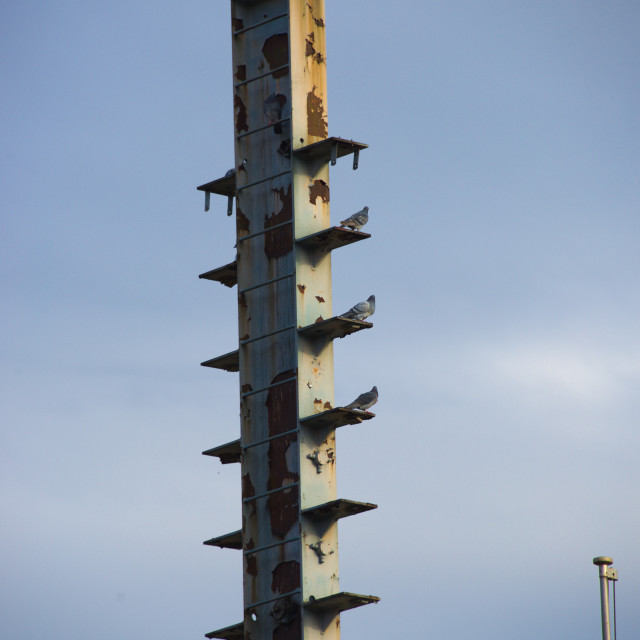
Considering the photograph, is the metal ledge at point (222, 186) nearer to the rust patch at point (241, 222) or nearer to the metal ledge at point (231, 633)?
the rust patch at point (241, 222)

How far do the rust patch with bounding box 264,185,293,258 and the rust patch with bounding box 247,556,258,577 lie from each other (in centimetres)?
474

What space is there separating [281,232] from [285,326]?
157cm

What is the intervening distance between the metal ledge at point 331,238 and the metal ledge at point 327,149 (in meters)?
1.40

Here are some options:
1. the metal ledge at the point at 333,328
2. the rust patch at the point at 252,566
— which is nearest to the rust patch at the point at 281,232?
the metal ledge at the point at 333,328

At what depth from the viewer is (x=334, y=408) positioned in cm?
2608

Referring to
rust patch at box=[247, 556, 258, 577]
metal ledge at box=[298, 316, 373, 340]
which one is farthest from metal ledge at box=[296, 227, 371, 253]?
rust patch at box=[247, 556, 258, 577]

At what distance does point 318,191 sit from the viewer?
27844 mm

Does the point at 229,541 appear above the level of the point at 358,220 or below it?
below

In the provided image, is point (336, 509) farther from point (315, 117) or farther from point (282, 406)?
point (315, 117)

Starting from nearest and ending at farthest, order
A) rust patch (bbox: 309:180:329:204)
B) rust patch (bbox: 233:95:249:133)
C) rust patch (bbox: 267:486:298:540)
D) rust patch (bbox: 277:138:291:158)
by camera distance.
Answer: rust patch (bbox: 267:486:298:540) → rust patch (bbox: 309:180:329:204) → rust patch (bbox: 277:138:291:158) → rust patch (bbox: 233:95:249:133)

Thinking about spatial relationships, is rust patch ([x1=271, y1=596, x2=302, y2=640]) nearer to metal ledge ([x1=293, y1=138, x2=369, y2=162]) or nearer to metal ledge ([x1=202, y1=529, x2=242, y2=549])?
metal ledge ([x1=202, y1=529, x2=242, y2=549])

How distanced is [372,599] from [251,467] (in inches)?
125

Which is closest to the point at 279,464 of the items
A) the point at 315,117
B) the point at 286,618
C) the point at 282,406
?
the point at 282,406

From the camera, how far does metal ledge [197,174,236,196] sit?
94.3 ft
